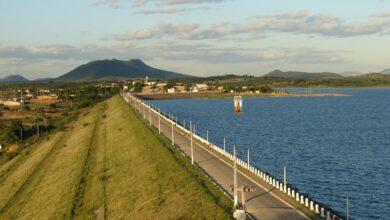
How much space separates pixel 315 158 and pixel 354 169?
12.4 m

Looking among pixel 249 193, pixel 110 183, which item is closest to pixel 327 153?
pixel 110 183

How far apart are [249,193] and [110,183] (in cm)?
2367

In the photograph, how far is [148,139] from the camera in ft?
301

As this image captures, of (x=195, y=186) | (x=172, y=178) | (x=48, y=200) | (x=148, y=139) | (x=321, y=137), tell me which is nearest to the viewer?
(x=195, y=186)

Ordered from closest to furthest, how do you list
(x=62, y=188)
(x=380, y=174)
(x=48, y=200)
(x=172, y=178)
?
(x=172, y=178), (x=48, y=200), (x=62, y=188), (x=380, y=174)

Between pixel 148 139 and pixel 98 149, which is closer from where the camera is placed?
pixel 148 139

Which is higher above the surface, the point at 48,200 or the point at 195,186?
the point at 195,186

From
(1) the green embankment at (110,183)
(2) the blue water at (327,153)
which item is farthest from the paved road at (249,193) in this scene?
(2) the blue water at (327,153)

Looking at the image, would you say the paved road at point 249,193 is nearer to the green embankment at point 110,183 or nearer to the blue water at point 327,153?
the green embankment at point 110,183

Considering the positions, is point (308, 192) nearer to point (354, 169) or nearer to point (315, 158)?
point (354, 169)

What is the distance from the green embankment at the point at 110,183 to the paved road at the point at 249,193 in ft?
6.56

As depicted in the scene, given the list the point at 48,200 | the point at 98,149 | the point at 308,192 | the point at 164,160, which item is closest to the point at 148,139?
the point at 98,149

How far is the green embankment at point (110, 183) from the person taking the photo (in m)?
52.2

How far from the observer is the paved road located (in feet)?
147
